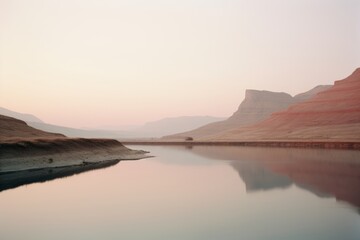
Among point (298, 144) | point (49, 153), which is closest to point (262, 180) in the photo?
point (49, 153)

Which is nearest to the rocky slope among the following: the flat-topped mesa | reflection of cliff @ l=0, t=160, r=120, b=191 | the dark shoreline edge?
reflection of cliff @ l=0, t=160, r=120, b=191

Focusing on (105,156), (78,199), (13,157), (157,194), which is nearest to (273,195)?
(157,194)

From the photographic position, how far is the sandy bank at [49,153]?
120 feet

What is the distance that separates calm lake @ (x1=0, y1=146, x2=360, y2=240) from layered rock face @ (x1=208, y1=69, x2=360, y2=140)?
6356 cm

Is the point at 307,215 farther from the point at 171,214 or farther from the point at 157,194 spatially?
the point at 157,194

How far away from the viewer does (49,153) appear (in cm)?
4188

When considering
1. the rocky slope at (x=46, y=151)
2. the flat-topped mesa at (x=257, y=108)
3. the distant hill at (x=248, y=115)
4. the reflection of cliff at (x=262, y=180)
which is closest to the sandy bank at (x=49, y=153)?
the rocky slope at (x=46, y=151)

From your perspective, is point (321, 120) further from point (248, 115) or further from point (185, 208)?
point (185, 208)

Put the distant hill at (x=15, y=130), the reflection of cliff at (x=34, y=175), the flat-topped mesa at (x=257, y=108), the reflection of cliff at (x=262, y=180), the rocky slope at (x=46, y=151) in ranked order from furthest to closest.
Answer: the flat-topped mesa at (x=257, y=108), the distant hill at (x=15, y=130), the rocky slope at (x=46, y=151), the reflection of cliff at (x=34, y=175), the reflection of cliff at (x=262, y=180)

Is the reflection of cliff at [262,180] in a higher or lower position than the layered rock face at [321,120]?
lower

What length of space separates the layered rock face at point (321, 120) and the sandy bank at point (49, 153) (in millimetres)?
57315

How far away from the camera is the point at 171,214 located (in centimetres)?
1828

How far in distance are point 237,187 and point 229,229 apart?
1183 cm

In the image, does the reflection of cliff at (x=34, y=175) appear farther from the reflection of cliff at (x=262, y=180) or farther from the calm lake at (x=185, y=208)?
the reflection of cliff at (x=262, y=180)
